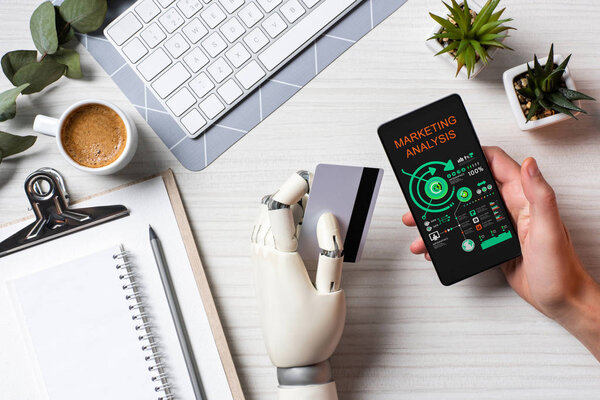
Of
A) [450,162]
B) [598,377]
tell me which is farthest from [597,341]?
[450,162]

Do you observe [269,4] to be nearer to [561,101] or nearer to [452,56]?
[452,56]

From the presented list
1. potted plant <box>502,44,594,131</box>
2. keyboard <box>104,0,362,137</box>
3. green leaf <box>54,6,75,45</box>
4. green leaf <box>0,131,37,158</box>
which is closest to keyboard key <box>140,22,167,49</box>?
keyboard <box>104,0,362,137</box>

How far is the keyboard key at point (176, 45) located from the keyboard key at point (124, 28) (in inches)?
1.9

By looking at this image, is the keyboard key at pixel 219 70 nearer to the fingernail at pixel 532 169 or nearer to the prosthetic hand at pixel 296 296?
the prosthetic hand at pixel 296 296

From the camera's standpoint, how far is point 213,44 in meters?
0.69

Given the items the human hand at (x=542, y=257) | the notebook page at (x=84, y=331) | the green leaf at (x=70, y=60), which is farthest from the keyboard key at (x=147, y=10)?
the human hand at (x=542, y=257)

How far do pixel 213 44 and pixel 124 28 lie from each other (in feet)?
0.41

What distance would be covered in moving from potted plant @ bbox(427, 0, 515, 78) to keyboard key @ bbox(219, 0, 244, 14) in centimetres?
26

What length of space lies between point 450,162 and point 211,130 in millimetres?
322

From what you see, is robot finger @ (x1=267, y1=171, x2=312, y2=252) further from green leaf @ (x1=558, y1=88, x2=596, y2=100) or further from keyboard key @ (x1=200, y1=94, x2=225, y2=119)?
green leaf @ (x1=558, y1=88, x2=596, y2=100)

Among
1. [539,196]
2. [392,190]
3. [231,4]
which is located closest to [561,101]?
[539,196]

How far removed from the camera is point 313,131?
0.71 metres

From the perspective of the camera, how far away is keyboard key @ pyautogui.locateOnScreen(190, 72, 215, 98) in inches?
27.2

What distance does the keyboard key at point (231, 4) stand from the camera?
0.69 meters
